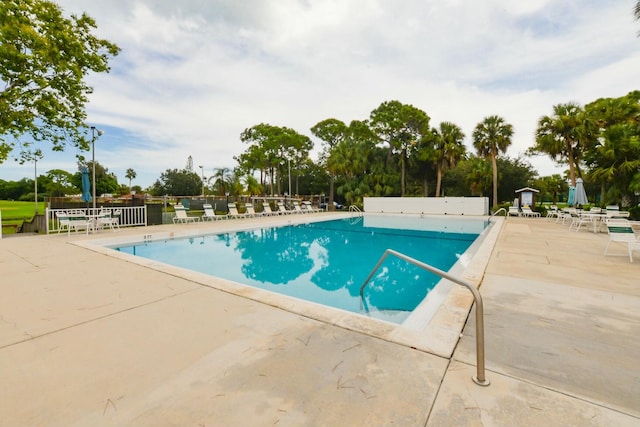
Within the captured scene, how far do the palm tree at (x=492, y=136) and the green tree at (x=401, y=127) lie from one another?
170 inches

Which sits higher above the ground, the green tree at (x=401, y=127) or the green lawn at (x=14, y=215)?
the green tree at (x=401, y=127)

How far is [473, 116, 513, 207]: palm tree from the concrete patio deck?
2031 cm

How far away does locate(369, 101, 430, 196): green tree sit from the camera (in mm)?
25062

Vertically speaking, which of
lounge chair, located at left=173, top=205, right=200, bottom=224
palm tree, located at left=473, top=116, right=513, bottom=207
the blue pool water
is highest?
palm tree, located at left=473, top=116, right=513, bottom=207

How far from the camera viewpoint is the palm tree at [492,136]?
20.7 metres

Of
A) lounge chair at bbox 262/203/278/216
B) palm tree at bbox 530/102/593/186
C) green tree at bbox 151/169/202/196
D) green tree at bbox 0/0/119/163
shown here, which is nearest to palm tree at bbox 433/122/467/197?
palm tree at bbox 530/102/593/186

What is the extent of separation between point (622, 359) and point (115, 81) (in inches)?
721

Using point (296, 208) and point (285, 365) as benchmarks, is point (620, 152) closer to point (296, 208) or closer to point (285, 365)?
point (296, 208)

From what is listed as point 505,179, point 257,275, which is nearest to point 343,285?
point 257,275

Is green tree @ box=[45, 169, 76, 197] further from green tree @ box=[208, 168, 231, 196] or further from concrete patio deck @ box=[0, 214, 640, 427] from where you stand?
concrete patio deck @ box=[0, 214, 640, 427]

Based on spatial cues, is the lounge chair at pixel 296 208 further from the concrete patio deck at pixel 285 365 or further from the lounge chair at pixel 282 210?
the concrete patio deck at pixel 285 365

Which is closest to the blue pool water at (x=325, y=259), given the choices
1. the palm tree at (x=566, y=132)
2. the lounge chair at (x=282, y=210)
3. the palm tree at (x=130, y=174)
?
the lounge chair at (x=282, y=210)

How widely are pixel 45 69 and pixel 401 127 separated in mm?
22754

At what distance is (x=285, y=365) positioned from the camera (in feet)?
6.56
